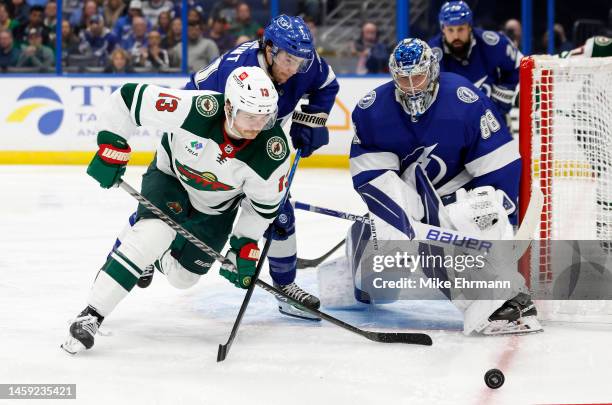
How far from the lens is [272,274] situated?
357 centimetres

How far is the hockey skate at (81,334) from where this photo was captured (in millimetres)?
2807

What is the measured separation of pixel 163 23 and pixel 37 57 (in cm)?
101

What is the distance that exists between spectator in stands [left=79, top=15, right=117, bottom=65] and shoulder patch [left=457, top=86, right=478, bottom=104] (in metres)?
5.16

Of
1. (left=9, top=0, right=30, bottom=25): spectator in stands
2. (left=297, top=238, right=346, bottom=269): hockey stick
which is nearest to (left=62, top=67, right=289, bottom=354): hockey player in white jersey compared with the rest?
(left=297, top=238, right=346, bottom=269): hockey stick

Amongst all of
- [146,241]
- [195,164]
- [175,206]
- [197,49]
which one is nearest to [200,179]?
[195,164]

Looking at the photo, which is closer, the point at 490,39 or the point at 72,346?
the point at 72,346

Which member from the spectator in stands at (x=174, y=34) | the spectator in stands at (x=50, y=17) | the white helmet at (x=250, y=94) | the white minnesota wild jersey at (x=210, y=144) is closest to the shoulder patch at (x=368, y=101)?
the white minnesota wild jersey at (x=210, y=144)

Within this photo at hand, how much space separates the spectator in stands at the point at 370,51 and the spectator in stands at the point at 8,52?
2619 millimetres

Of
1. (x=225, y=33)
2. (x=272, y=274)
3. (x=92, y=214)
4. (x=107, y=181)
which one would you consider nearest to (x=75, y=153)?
(x=225, y=33)

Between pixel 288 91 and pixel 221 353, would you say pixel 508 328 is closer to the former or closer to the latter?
pixel 221 353

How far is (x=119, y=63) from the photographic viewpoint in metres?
8.01

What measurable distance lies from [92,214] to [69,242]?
80 centimetres

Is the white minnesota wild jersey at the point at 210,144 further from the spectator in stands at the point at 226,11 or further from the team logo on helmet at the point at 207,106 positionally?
the spectator in stands at the point at 226,11

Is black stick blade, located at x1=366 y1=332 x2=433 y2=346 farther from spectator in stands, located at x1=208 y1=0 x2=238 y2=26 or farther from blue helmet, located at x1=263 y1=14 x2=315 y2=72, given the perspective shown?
spectator in stands, located at x1=208 y1=0 x2=238 y2=26
